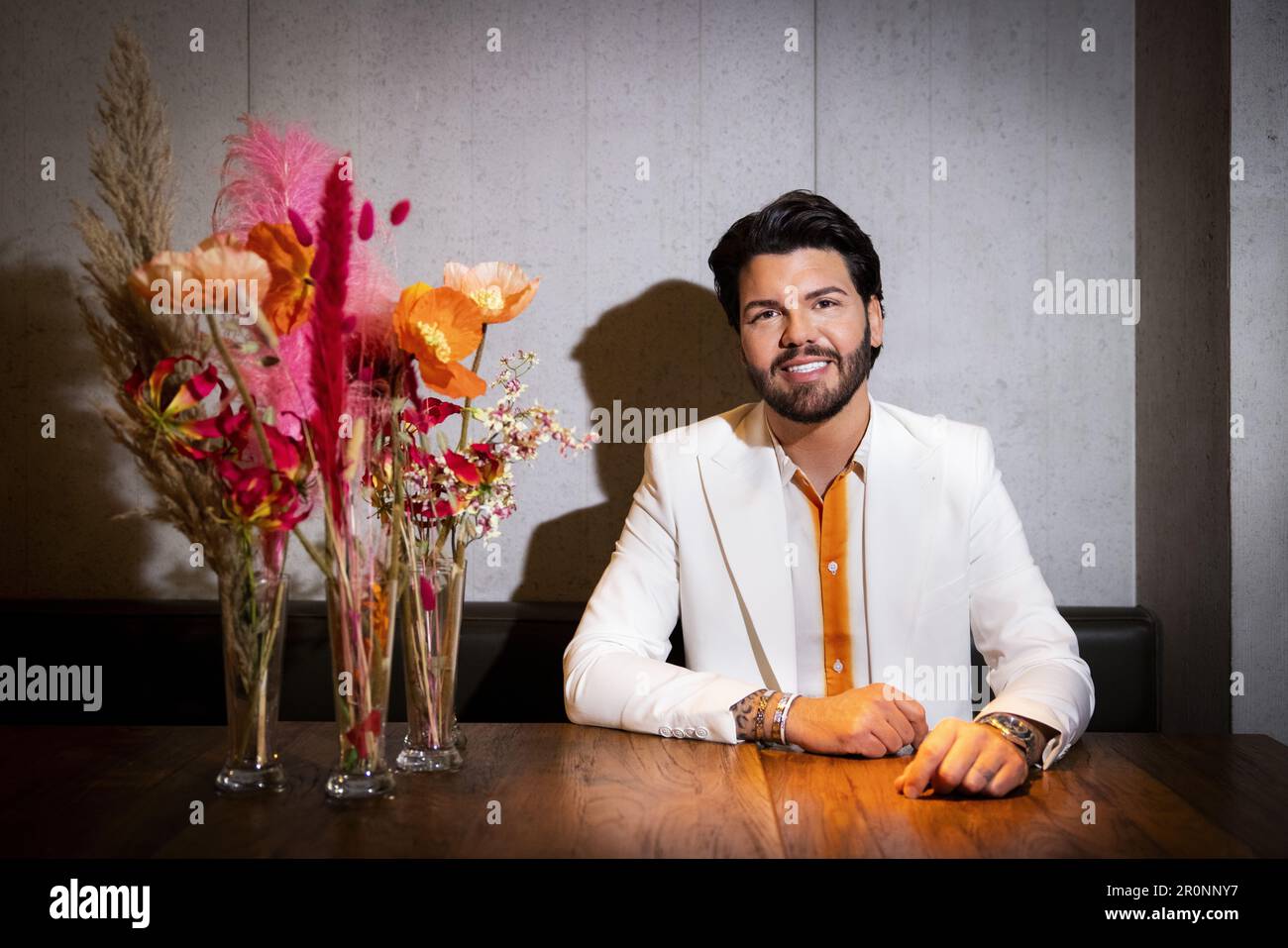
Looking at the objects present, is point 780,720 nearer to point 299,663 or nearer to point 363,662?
point 363,662

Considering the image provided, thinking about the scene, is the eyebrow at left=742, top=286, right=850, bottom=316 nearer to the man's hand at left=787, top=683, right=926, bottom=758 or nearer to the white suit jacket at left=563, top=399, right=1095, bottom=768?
the white suit jacket at left=563, top=399, right=1095, bottom=768

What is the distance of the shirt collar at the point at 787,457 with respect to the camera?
2.24 metres

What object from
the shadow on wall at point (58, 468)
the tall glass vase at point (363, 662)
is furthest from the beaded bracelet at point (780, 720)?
the shadow on wall at point (58, 468)

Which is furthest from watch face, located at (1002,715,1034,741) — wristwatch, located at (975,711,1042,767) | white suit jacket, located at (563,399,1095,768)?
white suit jacket, located at (563,399,1095,768)

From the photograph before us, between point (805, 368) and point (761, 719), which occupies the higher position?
point (805, 368)

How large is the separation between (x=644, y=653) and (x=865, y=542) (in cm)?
51

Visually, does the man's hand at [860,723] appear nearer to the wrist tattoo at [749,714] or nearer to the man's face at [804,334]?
the wrist tattoo at [749,714]

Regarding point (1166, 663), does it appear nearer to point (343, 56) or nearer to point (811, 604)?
point (811, 604)

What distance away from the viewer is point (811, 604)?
2.24 metres

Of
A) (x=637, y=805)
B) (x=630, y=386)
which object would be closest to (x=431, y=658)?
(x=637, y=805)

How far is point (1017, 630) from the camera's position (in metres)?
1.98
